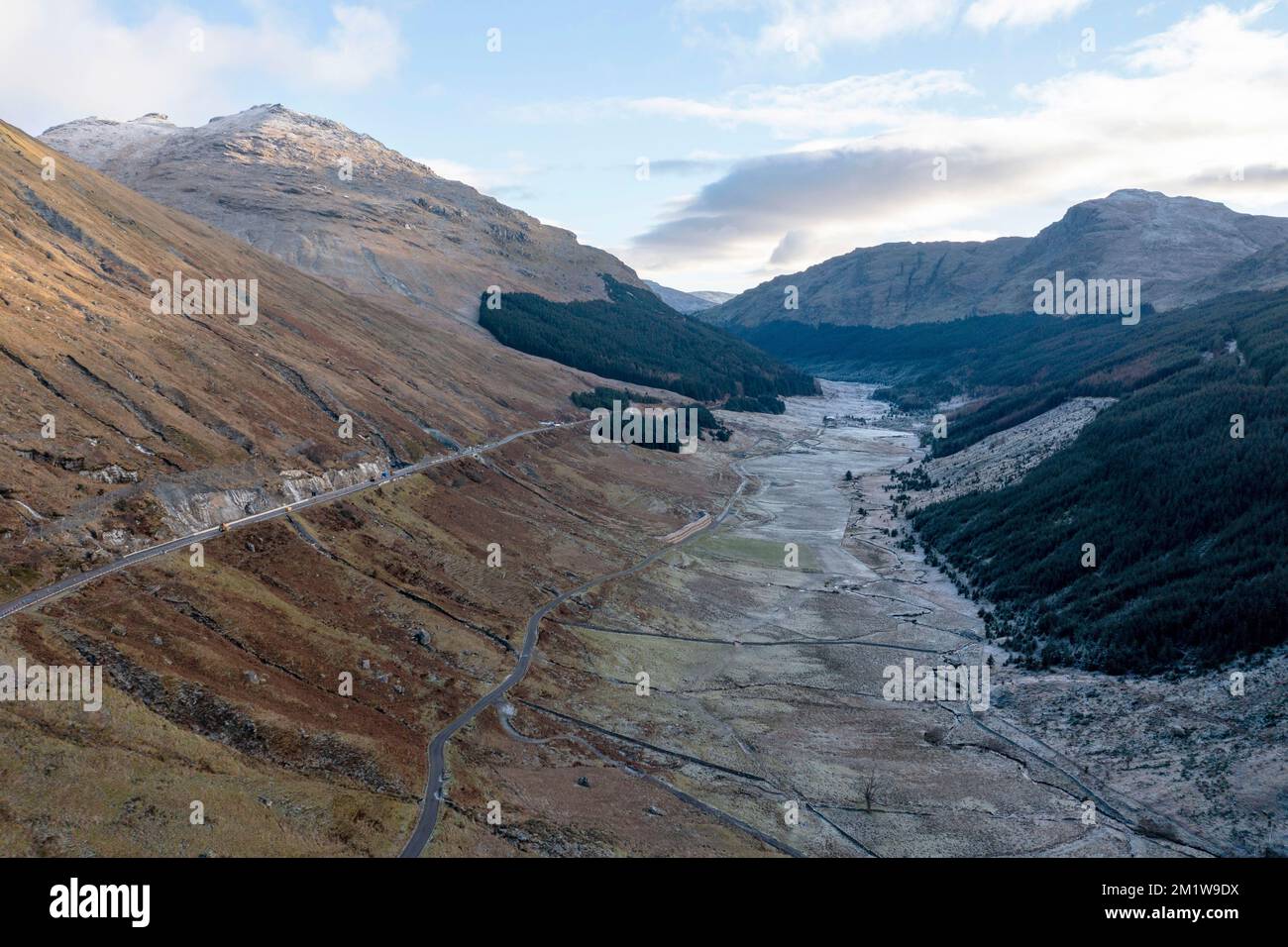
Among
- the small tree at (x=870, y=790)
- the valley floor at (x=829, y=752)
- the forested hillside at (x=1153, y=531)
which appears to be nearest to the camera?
the valley floor at (x=829, y=752)

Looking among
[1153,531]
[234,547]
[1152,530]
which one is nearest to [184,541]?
[234,547]

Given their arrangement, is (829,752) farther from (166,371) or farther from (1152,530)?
(166,371)

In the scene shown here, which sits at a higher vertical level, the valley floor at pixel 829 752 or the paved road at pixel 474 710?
the paved road at pixel 474 710

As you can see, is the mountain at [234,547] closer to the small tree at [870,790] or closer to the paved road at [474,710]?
the paved road at [474,710]

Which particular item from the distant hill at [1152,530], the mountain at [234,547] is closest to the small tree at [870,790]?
the mountain at [234,547]
